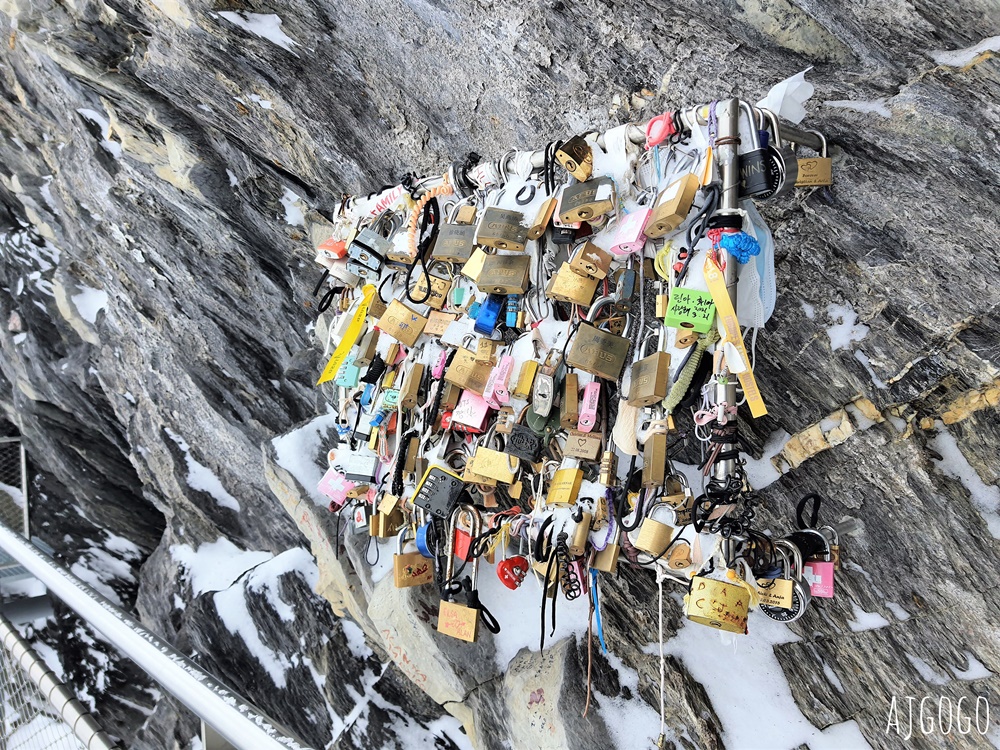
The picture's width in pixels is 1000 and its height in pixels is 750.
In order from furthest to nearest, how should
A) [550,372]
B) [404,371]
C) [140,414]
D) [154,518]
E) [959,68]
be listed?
1. [154,518]
2. [140,414]
3. [404,371]
4. [550,372]
5. [959,68]

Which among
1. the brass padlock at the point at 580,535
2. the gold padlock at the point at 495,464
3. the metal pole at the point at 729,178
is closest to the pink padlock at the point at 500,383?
the gold padlock at the point at 495,464

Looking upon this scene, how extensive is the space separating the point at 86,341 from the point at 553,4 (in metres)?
6.71

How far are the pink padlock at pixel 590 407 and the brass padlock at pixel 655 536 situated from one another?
412 mm

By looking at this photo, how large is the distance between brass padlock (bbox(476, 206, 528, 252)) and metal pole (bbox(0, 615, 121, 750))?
1895mm

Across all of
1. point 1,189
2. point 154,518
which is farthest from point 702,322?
point 1,189

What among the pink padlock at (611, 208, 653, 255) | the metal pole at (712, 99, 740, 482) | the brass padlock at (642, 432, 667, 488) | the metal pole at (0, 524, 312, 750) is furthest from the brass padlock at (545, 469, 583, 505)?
the metal pole at (0, 524, 312, 750)

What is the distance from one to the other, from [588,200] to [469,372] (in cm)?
84

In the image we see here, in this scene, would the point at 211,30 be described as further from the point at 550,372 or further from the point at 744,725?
the point at 744,725

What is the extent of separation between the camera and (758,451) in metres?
2.54

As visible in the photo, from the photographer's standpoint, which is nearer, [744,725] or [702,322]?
[702,322]

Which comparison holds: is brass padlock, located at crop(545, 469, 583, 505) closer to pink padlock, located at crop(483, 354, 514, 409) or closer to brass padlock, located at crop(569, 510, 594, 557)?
brass padlock, located at crop(569, 510, 594, 557)

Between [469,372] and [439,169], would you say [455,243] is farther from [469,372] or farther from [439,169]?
[439,169]

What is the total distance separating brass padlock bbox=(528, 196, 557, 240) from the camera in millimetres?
2502

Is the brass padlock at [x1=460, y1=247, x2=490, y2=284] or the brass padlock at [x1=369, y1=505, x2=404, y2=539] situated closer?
the brass padlock at [x1=460, y1=247, x2=490, y2=284]
